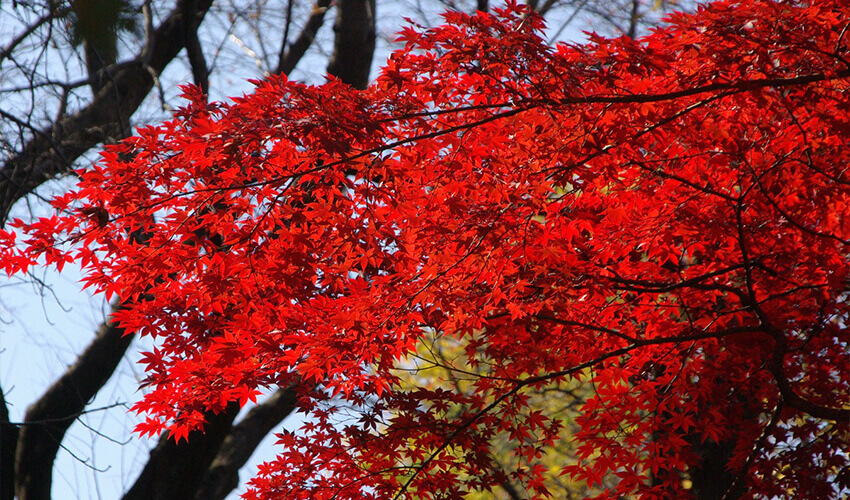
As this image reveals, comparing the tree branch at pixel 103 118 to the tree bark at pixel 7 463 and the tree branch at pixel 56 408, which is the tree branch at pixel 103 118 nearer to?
the tree branch at pixel 56 408

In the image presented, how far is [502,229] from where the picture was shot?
10.9ft

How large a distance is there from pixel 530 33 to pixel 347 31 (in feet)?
12.0

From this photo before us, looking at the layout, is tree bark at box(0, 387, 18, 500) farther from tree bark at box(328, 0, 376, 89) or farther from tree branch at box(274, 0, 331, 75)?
tree branch at box(274, 0, 331, 75)

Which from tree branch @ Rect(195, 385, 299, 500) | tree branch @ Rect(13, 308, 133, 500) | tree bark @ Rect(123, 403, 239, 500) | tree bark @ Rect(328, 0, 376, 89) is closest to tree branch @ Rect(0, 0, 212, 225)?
tree branch @ Rect(13, 308, 133, 500)

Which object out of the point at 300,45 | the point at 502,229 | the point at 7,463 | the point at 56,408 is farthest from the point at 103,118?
the point at 502,229

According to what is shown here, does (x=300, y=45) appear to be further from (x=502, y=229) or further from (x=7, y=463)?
(x=502, y=229)

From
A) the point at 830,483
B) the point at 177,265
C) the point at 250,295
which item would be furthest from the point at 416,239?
the point at 830,483

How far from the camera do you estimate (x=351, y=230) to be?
3326mm

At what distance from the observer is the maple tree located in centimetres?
298

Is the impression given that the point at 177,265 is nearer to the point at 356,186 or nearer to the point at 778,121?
the point at 356,186

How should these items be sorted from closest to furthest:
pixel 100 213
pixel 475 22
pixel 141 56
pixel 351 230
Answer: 1. pixel 475 22
2. pixel 100 213
3. pixel 351 230
4. pixel 141 56

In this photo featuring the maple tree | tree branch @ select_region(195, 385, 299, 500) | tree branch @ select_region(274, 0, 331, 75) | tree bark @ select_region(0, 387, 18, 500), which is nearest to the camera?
the maple tree

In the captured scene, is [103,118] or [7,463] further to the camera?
[103,118]

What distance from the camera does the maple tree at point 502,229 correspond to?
2982 millimetres
